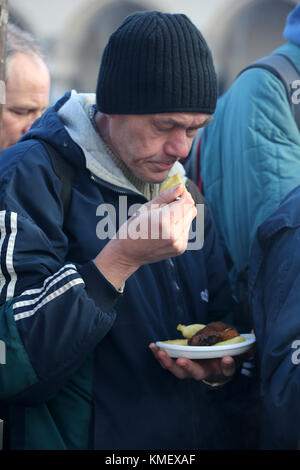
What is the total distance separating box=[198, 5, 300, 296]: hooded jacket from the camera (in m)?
2.01

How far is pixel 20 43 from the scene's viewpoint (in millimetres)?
2445

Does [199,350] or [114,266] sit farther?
[199,350]

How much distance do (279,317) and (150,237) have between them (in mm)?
388

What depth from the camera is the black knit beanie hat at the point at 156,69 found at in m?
1.64

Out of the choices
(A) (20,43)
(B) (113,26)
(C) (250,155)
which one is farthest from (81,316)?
(B) (113,26)

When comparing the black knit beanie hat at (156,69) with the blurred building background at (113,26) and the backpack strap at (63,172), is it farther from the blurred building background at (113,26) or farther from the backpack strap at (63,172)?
the blurred building background at (113,26)

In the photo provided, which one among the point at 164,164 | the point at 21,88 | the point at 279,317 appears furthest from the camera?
the point at 21,88

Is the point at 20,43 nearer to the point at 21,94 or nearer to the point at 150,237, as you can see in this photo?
the point at 21,94

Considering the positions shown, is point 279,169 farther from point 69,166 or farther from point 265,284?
point 69,166

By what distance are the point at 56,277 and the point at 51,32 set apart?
5865 mm

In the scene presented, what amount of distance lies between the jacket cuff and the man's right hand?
15 millimetres

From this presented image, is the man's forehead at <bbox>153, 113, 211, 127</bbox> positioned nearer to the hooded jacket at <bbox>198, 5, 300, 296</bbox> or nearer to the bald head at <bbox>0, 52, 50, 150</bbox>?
the hooded jacket at <bbox>198, 5, 300, 296</bbox>

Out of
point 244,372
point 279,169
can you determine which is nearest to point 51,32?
point 279,169

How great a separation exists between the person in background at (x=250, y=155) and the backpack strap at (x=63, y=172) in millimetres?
694
